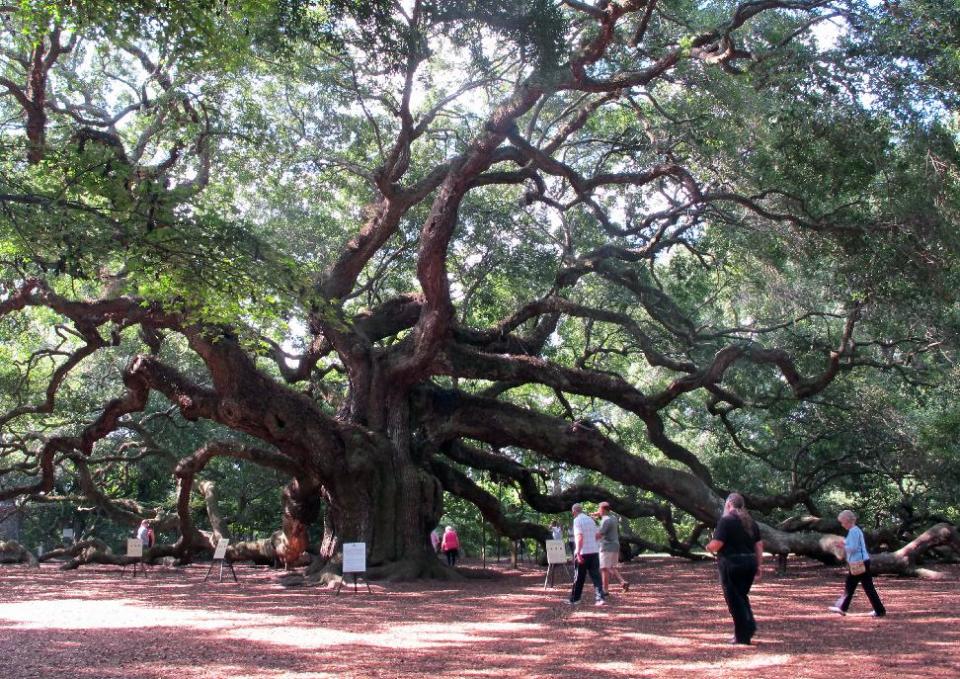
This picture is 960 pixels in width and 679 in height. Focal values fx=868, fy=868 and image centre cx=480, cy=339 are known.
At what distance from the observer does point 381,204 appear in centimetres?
1475

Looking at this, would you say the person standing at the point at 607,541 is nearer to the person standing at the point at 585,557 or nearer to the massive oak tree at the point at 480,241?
the person standing at the point at 585,557

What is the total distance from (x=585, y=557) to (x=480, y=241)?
824cm

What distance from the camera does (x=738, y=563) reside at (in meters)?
7.09

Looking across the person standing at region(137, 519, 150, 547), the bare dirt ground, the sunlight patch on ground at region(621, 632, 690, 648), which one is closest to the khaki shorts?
the bare dirt ground

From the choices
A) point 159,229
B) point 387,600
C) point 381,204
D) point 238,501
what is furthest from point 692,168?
point 238,501

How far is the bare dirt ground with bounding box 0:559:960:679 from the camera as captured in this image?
617cm

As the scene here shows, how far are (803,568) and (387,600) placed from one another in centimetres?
958

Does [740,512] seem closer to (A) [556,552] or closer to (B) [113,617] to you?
(A) [556,552]

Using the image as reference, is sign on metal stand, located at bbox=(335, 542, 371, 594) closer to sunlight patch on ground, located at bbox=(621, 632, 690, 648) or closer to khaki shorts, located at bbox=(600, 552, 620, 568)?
khaki shorts, located at bbox=(600, 552, 620, 568)

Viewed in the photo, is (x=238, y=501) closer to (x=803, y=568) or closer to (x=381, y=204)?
(x=381, y=204)

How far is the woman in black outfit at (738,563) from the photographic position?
7.07 metres

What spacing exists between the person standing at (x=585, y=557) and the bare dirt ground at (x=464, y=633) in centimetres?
24

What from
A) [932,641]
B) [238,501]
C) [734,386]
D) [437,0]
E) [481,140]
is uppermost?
[437,0]

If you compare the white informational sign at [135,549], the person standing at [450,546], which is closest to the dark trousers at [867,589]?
the person standing at [450,546]
